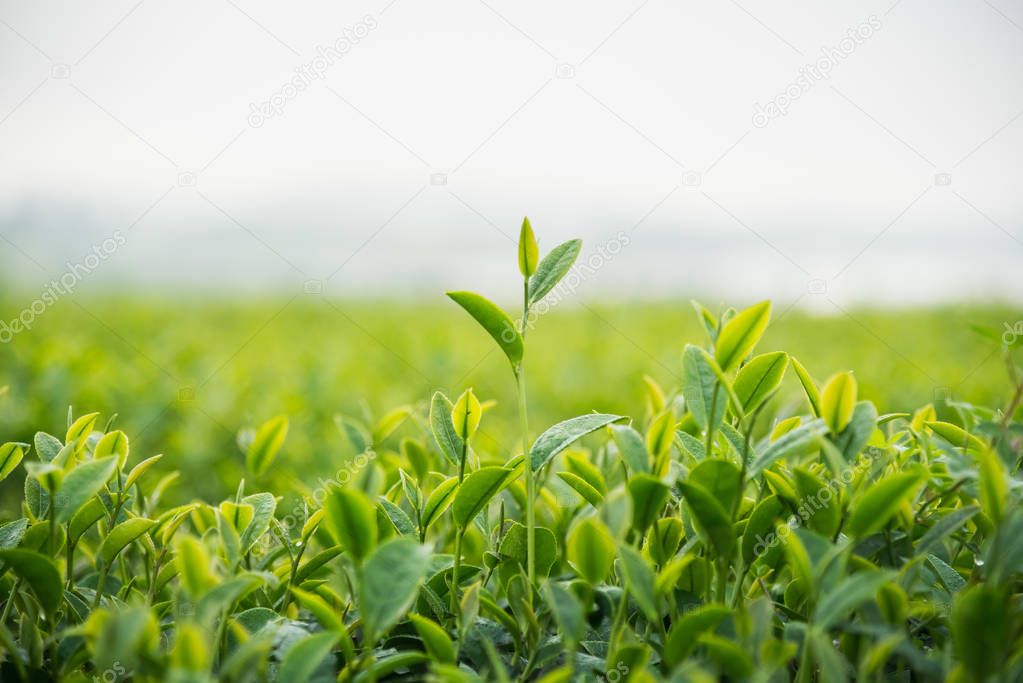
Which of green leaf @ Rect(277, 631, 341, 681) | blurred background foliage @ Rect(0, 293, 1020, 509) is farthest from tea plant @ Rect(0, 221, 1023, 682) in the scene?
blurred background foliage @ Rect(0, 293, 1020, 509)

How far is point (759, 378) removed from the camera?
29.5 inches

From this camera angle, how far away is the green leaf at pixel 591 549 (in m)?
0.58

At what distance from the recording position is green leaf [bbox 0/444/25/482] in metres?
0.80

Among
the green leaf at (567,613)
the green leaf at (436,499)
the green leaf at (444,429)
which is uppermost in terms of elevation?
the green leaf at (444,429)

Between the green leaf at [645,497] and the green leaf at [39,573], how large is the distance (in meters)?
0.52

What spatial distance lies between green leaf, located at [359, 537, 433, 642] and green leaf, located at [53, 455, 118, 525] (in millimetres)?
281

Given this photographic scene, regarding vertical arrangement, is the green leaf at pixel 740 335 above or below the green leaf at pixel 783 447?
above

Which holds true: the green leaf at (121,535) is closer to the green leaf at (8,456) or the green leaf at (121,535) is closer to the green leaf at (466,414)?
the green leaf at (8,456)

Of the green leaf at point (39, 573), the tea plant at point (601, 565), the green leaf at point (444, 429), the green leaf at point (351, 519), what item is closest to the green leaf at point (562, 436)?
the tea plant at point (601, 565)

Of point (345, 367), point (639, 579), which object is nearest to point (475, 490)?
point (639, 579)

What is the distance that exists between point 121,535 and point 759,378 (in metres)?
0.70

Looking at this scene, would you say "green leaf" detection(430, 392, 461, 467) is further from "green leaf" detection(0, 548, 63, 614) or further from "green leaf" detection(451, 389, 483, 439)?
"green leaf" detection(0, 548, 63, 614)

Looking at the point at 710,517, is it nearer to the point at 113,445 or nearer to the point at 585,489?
the point at 585,489

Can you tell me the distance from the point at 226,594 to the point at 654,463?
1.25 ft
